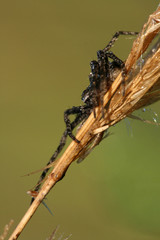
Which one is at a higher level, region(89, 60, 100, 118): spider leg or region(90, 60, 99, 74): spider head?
region(90, 60, 99, 74): spider head

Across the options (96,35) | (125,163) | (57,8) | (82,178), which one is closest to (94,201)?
(82,178)

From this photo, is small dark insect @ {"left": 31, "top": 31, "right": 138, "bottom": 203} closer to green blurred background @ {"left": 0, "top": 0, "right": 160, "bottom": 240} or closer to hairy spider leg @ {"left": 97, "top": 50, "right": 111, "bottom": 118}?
hairy spider leg @ {"left": 97, "top": 50, "right": 111, "bottom": 118}

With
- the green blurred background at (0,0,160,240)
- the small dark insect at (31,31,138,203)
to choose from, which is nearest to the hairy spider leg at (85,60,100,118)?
the small dark insect at (31,31,138,203)

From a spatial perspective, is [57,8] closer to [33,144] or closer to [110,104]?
[33,144]

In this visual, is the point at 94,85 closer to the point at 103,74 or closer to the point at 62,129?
the point at 103,74

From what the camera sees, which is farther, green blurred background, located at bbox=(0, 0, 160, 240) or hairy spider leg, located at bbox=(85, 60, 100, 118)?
green blurred background, located at bbox=(0, 0, 160, 240)

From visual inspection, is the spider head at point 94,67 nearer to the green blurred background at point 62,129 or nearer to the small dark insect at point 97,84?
the small dark insect at point 97,84

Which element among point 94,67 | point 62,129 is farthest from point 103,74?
point 62,129

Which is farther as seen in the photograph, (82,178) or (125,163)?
(82,178)
